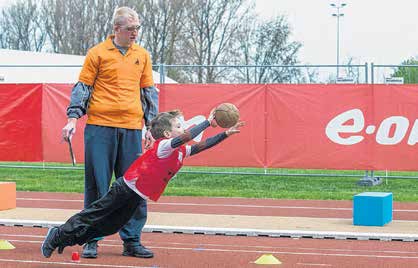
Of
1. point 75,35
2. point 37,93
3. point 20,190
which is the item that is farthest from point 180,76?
point 75,35

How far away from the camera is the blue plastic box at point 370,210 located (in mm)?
10695

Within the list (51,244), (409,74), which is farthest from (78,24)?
(51,244)

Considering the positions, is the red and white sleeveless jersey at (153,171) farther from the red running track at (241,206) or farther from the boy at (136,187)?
the red running track at (241,206)

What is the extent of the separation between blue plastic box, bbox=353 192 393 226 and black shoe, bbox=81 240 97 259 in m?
3.80

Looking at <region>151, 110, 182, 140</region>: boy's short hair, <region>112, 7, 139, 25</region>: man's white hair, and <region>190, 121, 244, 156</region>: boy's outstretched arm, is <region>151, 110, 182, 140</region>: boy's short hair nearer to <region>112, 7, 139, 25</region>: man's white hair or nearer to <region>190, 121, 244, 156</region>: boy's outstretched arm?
<region>190, 121, 244, 156</region>: boy's outstretched arm

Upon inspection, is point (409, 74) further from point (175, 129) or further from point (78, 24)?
point (78, 24)

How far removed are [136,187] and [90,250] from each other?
101 centimetres

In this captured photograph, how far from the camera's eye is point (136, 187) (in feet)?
24.8

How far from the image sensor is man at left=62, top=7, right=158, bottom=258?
824cm

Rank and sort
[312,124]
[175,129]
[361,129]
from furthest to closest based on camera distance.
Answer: [312,124]
[361,129]
[175,129]

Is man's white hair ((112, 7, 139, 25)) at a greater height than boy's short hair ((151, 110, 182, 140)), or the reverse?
man's white hair ((112, 7, 139, 25))

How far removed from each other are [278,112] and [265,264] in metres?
9.35

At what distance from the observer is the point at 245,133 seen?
1722 centimetres

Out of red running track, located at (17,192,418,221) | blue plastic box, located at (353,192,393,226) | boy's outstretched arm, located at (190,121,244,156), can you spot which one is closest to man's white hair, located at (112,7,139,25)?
boy's outstretched arm, located at (190,121,244,156)
